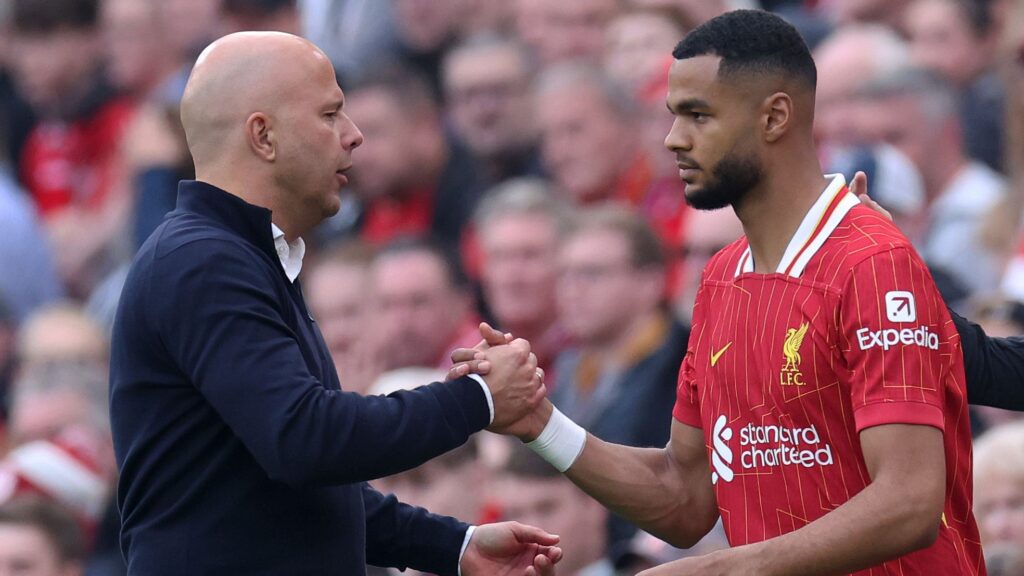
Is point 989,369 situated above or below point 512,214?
below

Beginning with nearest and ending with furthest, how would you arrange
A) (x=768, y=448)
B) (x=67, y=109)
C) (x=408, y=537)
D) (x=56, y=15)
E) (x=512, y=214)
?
(x=768, y=448)
(x=408, y=537)
(x=512, y=214)
(x=56, y=15)
(x=67, y=109)

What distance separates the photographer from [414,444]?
3.48 metres

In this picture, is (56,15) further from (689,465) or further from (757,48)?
(757,48)

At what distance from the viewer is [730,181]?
12.1ft

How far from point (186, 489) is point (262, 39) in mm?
957

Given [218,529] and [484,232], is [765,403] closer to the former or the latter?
[218,529]

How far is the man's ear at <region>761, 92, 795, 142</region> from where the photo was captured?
365 cm

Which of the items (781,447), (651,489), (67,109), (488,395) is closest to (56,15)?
(67,109)

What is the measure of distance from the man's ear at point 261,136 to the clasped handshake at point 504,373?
0.58m

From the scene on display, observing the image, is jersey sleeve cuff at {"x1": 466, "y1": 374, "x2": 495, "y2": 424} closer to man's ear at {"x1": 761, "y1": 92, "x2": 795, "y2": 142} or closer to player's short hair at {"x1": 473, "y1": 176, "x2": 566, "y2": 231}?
man's ear at {"x1": 761, "y1": 92, "x2": 795, "y2": 142}

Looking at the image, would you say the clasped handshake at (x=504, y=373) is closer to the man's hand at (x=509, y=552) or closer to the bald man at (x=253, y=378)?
the bald man at (x=253, y=378)

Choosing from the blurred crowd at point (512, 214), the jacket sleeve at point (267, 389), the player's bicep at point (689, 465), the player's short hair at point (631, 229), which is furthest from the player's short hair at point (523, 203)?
the jacket sleeve at point (267, 389)

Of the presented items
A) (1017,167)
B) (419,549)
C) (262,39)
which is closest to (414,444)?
(419,549)

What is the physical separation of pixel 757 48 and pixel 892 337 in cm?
70
